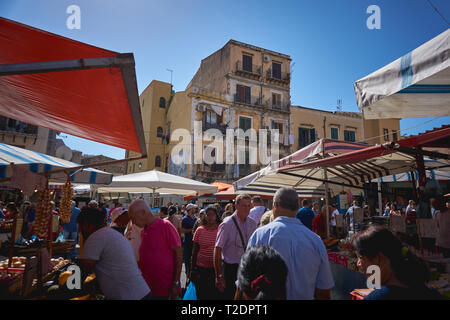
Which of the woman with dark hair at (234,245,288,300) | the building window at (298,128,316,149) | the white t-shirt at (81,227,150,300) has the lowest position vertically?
the white t-shirt at (81,227,150,300)

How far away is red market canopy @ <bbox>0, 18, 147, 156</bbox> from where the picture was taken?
1.73 meters

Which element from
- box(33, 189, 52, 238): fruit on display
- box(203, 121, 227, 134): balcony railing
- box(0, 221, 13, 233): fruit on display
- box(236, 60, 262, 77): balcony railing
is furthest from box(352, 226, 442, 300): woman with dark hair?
box(236, 60, 262, 77): balcony railing

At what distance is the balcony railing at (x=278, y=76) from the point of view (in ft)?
92.9

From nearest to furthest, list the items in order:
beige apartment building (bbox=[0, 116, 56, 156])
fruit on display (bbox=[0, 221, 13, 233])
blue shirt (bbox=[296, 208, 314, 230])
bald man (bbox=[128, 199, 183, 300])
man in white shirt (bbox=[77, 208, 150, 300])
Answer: man in white shirt (bbox=[77, 208, 150, 300]) < bald man (bbox=[128, 199, 183, 300]) < blue shirt (bbox=[296, 208, 314, 230]) < fruit on display (bbox=[0, 221, 13, 233]) < beige apartment building (bbox=[0, 116, 56, 156])

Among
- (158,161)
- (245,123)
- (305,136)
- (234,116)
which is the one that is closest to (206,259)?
(234,116)

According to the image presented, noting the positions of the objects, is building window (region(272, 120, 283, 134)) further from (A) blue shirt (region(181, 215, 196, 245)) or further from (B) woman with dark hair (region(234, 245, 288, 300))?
(B) woman with dark hair (region(234, 245, 288, 300))

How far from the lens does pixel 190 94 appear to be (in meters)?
24.6

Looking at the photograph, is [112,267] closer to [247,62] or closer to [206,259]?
[206,259]

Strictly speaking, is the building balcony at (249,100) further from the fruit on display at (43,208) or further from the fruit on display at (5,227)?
the fruit on display at (43,208)

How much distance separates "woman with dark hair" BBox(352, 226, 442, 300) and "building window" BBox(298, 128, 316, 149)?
2798 centimetres

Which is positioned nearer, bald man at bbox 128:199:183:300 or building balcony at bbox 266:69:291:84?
bald man at bbox 128:199:183:300

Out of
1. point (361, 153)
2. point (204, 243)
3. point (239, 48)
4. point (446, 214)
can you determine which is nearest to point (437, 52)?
point (361, 153)

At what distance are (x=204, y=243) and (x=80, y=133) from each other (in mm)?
2566

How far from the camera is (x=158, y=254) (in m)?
2.86
